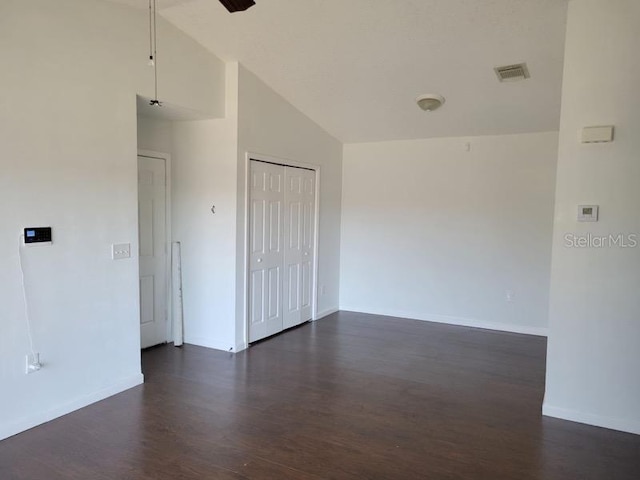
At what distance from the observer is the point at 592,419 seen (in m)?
3.18

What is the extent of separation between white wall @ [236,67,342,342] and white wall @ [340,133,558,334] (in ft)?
0.81

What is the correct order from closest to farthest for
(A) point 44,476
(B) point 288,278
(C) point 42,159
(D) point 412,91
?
(A) point 44,476, (C) point 42,159, (D) point 412,91, (B) point 288,278

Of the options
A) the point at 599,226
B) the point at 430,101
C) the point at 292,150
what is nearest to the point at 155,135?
the point at 292,150

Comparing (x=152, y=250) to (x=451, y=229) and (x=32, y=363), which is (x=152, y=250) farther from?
(x=451, y=229)

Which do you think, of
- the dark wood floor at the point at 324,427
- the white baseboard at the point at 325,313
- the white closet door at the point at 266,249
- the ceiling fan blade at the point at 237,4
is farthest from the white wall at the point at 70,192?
the white baseboard at the point at 325,313

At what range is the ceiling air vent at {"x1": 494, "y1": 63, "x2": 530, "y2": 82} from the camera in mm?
3961

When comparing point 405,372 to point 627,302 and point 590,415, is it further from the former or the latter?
point 627,302

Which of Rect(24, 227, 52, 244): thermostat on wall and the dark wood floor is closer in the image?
the dark wood floor

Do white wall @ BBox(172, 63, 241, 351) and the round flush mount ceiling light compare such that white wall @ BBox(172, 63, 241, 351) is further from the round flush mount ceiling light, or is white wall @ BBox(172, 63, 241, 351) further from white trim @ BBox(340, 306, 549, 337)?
white trim @ BBox(340, 306, 549, 337)

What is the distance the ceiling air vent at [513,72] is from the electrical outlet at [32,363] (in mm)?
4349

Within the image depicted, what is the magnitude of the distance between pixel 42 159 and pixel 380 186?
420cm

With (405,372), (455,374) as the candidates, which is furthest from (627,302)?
(405,372)

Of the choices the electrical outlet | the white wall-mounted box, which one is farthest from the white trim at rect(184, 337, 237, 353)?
the white wall-mounted box

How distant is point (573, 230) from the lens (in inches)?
125
